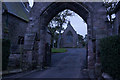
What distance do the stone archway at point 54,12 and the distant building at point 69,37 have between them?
1105 inches

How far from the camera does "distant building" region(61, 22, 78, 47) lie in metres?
36.1

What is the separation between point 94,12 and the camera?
709 cm

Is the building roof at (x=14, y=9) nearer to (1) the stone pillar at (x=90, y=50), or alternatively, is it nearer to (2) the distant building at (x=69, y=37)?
(1) the stone pillar at (x=90, y=50)

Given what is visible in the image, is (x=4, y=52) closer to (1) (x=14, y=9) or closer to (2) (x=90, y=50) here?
(2) (x=90, y=50)

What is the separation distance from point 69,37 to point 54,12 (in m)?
28.6

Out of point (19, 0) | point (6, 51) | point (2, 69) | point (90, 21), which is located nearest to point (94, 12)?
point (90, 21)

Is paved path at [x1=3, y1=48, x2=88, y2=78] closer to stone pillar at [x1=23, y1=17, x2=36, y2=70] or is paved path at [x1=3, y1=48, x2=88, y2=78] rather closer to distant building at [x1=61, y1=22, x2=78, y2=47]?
stone pillar at [x1=23, y1=17, x2=36, y2=70]

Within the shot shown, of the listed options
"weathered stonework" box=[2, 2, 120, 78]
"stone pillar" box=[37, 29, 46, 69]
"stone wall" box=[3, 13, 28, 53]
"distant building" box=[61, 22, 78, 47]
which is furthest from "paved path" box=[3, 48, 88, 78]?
"distant building" box=[61, 22, 78, 47]

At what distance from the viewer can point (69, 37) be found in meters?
36.8

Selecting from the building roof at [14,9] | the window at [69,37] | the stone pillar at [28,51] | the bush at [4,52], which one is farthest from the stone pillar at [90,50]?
the window at [69,37]

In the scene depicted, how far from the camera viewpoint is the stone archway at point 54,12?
22.7ft

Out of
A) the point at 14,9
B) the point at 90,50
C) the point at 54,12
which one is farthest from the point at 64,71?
the point at 14,9

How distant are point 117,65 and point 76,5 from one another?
5425 millimetres

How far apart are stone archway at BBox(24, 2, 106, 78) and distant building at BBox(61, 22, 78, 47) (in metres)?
28.1
